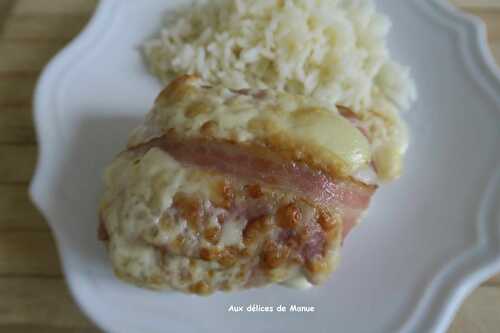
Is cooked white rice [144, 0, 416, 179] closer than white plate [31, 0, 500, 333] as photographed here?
No

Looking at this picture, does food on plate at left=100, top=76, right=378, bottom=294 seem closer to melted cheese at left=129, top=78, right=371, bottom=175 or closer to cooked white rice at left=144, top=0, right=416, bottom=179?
melted cheese at left=129, top=78, right=371, bottom=175

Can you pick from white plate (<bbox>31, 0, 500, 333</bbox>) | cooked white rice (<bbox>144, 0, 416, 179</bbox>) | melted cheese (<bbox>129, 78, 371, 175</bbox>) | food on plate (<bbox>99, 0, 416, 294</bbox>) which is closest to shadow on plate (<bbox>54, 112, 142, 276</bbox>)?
white plate (<bbox>31, 0, 500, 333</bbox>)

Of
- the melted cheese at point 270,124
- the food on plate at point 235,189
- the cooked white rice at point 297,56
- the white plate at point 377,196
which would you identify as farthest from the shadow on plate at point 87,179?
the cooked white rice at point 297,56

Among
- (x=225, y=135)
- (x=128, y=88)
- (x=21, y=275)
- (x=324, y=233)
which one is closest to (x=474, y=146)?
(x=324, y=233)

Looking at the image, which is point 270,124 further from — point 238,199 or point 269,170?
point 238,199

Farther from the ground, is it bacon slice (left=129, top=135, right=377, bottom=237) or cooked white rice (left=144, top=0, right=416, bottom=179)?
cooked white rice (left=144, top=0, right=416, bottom=179)

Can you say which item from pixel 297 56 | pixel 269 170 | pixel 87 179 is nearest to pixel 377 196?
pixel 269 170

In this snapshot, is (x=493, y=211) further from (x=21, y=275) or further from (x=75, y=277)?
(x=21, y=275)

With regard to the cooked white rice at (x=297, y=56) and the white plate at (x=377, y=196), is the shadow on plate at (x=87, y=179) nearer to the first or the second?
the white plate at (x=377, y=196)
